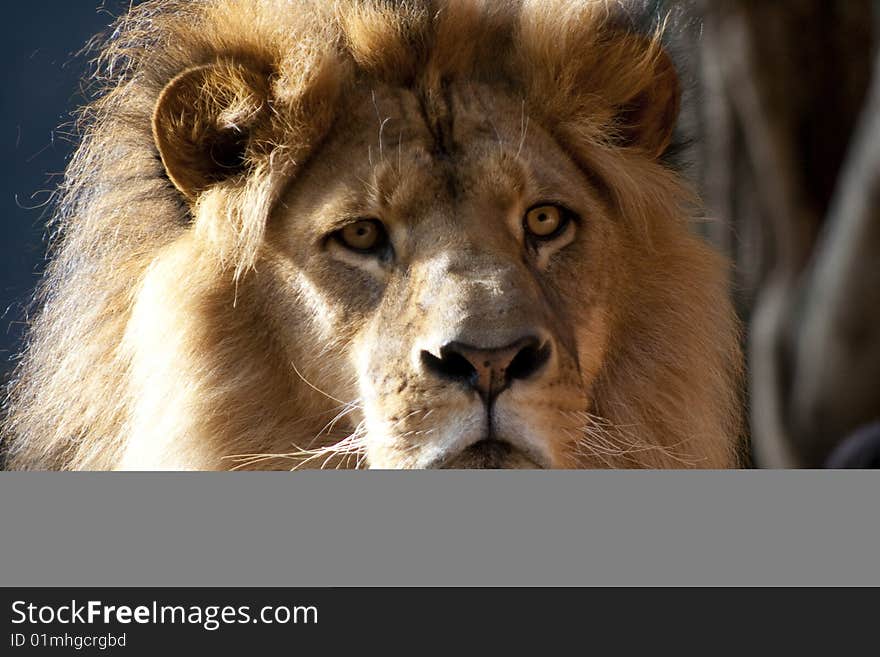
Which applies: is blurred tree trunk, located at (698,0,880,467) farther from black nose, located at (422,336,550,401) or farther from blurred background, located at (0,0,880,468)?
black nose, located at (422,336,550,401)

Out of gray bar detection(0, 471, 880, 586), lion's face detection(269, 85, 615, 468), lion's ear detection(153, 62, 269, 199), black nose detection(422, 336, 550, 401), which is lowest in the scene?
gray bar detection(0, 471, 880, 586)

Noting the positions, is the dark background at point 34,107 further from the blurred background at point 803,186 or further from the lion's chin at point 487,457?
the lion's chin at point 487,457

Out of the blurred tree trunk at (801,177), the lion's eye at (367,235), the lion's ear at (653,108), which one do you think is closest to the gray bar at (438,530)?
the blurred tree trunk at (801,177)

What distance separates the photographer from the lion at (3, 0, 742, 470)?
2355 mm

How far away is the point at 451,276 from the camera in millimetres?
2367

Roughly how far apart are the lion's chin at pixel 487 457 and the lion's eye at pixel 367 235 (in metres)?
0.51

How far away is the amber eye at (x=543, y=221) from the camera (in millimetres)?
2602

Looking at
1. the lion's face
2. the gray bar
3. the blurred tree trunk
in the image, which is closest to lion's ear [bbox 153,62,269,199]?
the lion's face

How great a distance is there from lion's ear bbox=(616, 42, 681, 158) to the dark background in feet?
4.07

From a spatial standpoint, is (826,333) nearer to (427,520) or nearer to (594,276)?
(427,520)

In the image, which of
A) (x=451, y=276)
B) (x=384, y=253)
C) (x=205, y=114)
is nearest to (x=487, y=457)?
(x=451, y=276)

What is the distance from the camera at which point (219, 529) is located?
2279 millimetres
